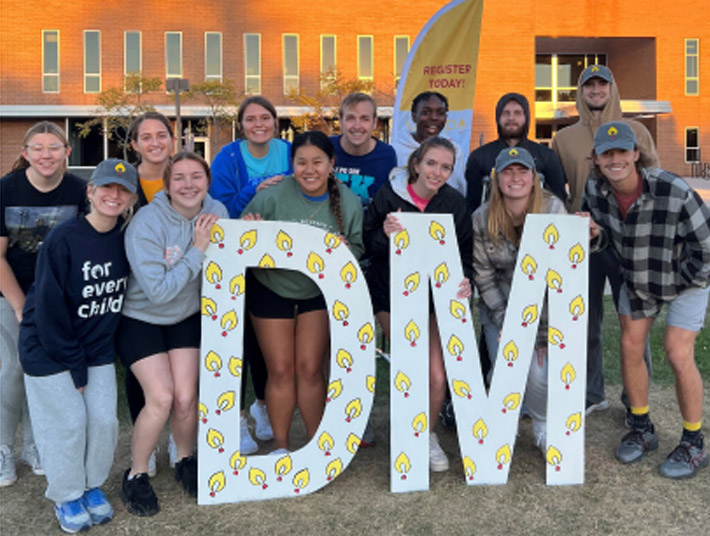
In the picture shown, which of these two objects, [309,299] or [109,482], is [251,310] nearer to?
[309,299]

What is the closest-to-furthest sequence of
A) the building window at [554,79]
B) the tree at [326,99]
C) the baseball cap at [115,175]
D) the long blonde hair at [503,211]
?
1. the baseball cap at [115,175]
2. the long blonde hair at [503,211]
3. the tree at [326,99]
4. the building window at [554,79]

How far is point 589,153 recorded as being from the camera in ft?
15.3

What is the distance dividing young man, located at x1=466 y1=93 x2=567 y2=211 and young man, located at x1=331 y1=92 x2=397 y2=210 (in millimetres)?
629

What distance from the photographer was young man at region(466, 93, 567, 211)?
14.6 feet

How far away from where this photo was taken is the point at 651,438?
406 cm

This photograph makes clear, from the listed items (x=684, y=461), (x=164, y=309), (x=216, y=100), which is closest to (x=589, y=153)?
(x=684, y=461)

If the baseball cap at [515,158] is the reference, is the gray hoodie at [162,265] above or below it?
below

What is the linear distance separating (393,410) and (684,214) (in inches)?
74.3

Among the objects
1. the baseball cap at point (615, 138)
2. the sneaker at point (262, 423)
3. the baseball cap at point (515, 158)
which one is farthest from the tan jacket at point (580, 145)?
the sneaker at point (262, 423)

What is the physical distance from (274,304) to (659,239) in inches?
84.0

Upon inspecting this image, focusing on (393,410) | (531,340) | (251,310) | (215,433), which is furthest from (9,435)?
(531,340)

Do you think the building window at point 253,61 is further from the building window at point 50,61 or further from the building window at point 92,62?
the building window at point 50,61

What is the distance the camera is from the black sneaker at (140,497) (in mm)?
3311

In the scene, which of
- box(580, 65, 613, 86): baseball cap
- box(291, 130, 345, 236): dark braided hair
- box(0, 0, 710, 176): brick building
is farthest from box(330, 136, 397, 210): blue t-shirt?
box(0, 0, 710, 176): brick building
